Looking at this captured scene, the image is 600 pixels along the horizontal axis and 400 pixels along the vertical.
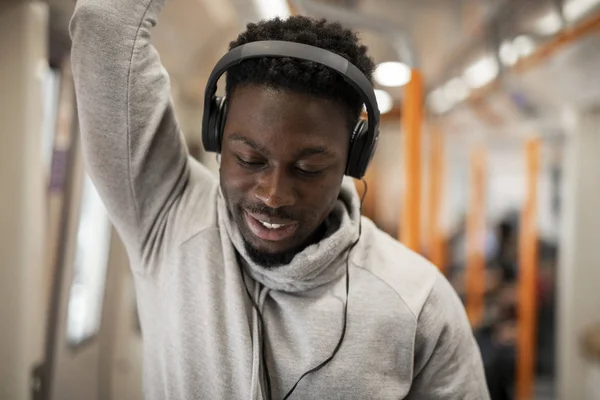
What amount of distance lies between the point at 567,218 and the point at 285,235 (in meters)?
4.09

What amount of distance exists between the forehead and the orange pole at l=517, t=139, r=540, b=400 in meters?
3.82

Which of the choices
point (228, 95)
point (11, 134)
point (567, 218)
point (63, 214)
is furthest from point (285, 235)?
point (567, 218)

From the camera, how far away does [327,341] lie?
1.00m

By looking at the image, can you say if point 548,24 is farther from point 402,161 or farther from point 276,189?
point 276,189

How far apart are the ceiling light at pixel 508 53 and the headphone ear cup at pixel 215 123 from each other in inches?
88.1

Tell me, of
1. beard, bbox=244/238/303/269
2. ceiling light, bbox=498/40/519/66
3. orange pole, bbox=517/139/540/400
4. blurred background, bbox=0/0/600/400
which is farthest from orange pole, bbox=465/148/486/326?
beard, bbox=244/238/303/269

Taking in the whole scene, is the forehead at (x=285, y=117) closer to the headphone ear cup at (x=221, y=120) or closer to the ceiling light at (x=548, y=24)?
the headphone ear cup at (x=221, y=120)

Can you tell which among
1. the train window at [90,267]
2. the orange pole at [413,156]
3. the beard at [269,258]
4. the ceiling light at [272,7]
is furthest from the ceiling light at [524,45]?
the train window at [90,267]

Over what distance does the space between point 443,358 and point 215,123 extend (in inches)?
27.0

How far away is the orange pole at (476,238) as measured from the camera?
488 centimetres

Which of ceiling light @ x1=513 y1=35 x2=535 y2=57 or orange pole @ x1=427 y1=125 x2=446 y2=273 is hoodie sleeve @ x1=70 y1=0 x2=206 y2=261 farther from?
ceiling light @ x1=513 y1=35 x2=535 y2=57

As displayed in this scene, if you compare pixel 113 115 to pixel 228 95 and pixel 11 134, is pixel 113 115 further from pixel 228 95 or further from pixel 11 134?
pixel 11 134

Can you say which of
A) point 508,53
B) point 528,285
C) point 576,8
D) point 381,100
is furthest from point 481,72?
point 381,100

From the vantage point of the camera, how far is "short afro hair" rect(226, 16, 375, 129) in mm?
857
